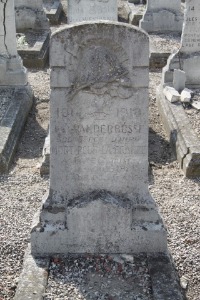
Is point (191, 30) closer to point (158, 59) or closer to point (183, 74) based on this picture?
point (183, 74)

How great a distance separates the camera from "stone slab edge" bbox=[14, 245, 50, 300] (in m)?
5.20

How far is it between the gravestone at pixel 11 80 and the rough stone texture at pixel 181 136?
2265 millimetres

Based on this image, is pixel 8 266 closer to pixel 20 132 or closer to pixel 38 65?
pixel 20 132

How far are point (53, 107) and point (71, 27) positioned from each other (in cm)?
76

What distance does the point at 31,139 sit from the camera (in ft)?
29.9

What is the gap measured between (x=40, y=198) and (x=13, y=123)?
77.6 inches

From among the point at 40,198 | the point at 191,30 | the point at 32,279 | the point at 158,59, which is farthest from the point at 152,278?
the point at 158,59

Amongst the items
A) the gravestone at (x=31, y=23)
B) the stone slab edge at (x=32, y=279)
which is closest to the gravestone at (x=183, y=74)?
the stone slab edge at (x=32, y=279)

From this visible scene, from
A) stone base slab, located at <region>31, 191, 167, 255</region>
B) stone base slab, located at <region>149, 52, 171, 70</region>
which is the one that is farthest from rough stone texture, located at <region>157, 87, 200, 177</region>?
stone base slab, located at <region>149, 52, 171, 70</region>

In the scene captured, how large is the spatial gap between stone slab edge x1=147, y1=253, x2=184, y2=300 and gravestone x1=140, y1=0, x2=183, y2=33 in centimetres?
951

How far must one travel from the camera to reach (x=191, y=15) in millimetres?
10391

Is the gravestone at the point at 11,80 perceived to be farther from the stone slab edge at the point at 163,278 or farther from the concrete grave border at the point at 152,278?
the stone slab edge at the point at 163,278

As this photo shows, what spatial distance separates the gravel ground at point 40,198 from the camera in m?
5.76

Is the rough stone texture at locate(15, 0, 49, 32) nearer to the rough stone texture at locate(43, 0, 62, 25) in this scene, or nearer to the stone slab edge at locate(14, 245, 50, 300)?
the rough stone texture at locate(43, 0, 62, 25)
